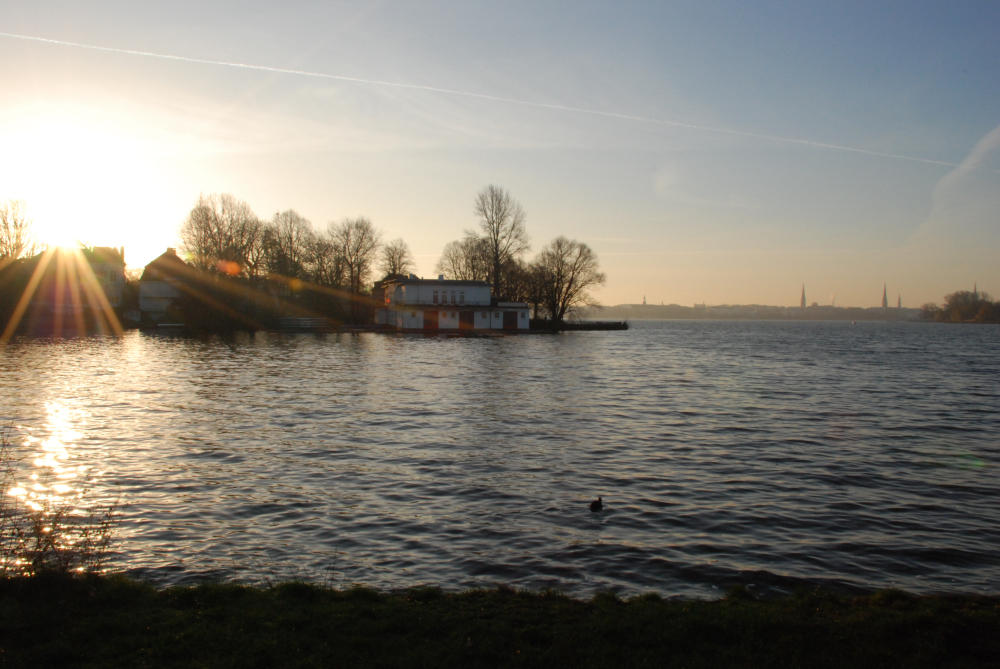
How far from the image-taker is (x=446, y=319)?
96688mm

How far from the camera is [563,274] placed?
118 meters

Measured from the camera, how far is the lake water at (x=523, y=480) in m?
9.96

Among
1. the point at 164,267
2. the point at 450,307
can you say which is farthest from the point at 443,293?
the point at 164,267

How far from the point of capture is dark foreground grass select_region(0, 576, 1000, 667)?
6391mm

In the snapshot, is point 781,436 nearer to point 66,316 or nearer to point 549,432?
point 549,432

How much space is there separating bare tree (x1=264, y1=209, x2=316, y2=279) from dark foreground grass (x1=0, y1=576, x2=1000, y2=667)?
4091 inches

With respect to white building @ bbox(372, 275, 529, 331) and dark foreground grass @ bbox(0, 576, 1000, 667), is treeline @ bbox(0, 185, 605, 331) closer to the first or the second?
white building @ bbox(372, 275, 529, 331)

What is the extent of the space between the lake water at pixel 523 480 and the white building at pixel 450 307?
61699 mm

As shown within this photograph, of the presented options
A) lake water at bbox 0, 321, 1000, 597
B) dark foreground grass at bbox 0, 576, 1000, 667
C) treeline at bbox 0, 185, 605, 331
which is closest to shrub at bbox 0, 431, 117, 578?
lake water at bbox 0, 321, 1000, 597

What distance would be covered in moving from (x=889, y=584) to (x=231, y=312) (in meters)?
91.4

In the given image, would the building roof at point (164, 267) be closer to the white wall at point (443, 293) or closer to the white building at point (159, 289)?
the white building at point (159, 289)

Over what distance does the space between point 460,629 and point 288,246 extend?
11790cm

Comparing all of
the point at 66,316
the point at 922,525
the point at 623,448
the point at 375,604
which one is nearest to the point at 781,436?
the point at 623,448

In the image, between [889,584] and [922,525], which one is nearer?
[889,584]
